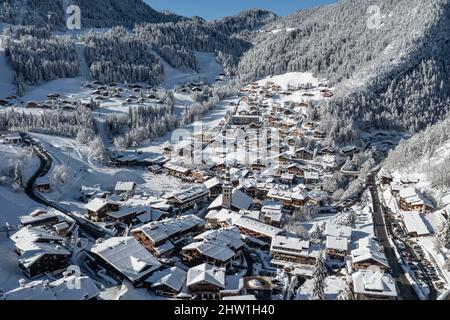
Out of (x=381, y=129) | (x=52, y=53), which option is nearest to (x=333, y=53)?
(x=381, y=129)

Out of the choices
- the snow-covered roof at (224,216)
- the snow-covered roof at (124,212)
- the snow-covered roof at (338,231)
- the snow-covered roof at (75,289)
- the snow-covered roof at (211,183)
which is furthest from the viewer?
the snow-covered roof at (211,183)

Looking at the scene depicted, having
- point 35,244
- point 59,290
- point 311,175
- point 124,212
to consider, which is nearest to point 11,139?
point 124,212

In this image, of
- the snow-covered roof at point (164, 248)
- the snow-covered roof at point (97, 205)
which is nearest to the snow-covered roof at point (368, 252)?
the snow-covered roof at point (164, 248)

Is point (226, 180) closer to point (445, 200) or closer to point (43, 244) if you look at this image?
point (445, 200)

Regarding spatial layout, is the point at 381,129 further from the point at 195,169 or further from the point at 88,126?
the point at 88,126

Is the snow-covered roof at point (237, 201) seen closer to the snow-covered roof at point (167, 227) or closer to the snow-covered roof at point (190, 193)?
the snow-covered roof at point (190, 193)
